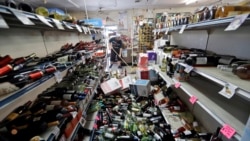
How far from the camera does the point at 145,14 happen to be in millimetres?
8234

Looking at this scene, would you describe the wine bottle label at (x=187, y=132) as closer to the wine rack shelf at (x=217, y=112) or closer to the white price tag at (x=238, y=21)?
the wine rack shelf at (x=217, y=112)

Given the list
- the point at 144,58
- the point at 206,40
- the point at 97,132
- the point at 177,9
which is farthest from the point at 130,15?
the point at 97,132

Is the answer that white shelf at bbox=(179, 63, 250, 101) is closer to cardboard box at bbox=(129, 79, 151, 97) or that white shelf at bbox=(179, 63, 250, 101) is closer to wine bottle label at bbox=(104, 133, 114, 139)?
wine bottle label at bbox=(104, 133, 114, 139)

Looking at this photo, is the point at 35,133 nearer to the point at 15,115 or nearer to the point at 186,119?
the point at 15,115

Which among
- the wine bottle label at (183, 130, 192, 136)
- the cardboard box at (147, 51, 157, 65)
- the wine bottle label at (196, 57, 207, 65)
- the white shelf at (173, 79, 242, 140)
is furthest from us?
the cardboard box at (147, 51, 157, 65)

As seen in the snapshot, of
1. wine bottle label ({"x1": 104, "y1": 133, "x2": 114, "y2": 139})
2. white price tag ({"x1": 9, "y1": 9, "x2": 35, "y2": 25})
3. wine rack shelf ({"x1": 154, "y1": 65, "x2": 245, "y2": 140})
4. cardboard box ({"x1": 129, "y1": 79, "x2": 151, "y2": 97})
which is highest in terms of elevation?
white price tag ({"x1": 9, "y1": 9, "x2": 35, "y2": 25})

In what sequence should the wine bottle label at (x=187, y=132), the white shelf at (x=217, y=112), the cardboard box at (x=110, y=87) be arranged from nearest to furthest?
the white shelf at (x=217, y=112)
the wine bottle label at (x=187, y=132)
the cardboard box at (x=110, y=87)

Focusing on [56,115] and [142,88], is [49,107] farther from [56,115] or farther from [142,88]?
[142,88]

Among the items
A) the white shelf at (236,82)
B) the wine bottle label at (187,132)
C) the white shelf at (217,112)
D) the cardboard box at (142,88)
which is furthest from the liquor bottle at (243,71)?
the cardboard box at (142,88)

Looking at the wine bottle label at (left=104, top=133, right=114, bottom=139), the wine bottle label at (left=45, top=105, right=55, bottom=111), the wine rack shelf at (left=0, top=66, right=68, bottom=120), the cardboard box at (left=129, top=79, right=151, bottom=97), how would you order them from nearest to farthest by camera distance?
the wine rack shelf at (left=0, top=66, right=68, bottom=120) < the wine bottle label at (left=45, top=105, right=55, bottom=111) < the wine bottle label at (left=104, top=133, right=114, bottom=139) < the cardboard box at (left=129, top=79, right=151, bottom=97)

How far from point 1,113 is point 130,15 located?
316 inches

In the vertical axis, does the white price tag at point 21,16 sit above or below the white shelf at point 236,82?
above

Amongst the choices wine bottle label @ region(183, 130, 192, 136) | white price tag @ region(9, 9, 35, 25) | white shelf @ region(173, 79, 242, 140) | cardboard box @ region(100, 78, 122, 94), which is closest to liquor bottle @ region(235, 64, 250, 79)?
white shelf @ region(173, 79, 242, 140)

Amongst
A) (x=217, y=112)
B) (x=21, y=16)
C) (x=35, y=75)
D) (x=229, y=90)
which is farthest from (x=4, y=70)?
(x=217, y=112)
